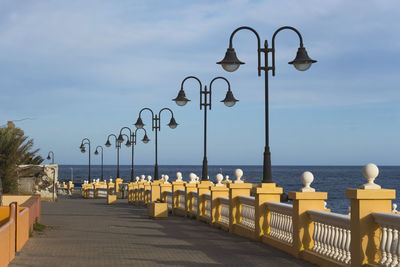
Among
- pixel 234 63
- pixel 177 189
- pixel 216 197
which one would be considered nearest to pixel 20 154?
pixel 177 189

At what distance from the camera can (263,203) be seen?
618 inches

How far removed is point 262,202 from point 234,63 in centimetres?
459

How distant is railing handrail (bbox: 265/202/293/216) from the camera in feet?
44.8

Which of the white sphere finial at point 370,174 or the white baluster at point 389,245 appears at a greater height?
the white sphere finial at point 370,174

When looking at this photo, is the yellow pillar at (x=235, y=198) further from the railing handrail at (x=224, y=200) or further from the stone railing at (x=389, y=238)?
the stone railing at (x=389, y=238)

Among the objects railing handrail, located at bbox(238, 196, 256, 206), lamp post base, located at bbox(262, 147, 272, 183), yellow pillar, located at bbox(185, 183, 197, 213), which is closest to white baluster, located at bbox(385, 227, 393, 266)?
lamp post base, located at bbox(262, 147, 272, 183)

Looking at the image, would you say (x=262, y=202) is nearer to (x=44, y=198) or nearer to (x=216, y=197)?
(x=216, y=197)

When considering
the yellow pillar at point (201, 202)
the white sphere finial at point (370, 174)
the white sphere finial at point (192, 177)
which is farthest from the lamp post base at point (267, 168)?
the white sphere finial at point (192, 177)

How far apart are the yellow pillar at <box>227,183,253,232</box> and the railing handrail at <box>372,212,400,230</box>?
8868 mm

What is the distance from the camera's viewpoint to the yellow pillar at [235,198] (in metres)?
18.3

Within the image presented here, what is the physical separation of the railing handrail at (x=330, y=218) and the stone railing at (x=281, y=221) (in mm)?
1247

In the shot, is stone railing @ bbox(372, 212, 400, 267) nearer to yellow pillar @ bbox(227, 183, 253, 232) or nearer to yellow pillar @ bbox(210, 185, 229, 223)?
yellow pillar @ bbox(227, 183, 253, 232)

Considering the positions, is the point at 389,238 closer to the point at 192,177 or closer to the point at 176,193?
the point at 192,177

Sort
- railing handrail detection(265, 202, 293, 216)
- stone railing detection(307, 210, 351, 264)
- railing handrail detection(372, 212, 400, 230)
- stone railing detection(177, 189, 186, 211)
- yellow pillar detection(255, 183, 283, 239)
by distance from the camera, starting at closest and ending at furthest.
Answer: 1. railing handrail detection(372, 212, 400, 230)
2. stone railing detection(307, 210, 351, 264)
3. railing handrail detection(265, 202, 293, 216)
4. yellow pillar detection(255, 183, 283, 239)
5. stone railing detection(177, 189, 186, 211)
